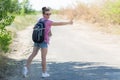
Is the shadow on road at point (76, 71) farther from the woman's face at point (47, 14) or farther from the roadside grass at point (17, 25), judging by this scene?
the roadside grass at point (17, 25)

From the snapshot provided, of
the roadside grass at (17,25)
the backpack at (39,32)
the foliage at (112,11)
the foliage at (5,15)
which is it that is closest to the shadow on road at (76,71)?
the backpack at (39,32)

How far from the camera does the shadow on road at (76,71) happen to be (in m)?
11.6

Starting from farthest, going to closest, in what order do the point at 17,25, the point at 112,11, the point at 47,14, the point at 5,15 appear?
1. the point at 17,25
2. the point at 112,11
3. the point at 5,15
4. the point at 47,14

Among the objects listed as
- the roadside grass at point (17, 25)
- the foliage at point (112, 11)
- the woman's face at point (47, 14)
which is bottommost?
the roadside grass at point (17, 25)

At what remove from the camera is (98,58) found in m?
16.5

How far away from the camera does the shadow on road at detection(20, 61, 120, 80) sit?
11625mm

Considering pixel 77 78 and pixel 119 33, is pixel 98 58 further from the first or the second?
pixel 119 33

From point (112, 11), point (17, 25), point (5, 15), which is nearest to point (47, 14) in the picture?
point (5, 15)

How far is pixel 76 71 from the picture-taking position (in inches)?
506

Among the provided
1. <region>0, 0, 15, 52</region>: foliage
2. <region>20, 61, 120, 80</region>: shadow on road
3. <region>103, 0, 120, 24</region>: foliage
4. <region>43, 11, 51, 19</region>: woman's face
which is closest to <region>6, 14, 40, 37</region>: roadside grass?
<region>103, 0, 120, 24</region>: foliage

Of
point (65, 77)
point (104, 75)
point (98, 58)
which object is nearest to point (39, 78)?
point (65, 77)

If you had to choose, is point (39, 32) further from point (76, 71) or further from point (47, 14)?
point (76, 71)

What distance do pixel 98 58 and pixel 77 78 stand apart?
509cm

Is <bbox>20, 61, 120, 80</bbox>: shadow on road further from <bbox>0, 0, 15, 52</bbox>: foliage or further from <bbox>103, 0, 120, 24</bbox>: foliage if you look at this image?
<bbox>103, 0, 120, 24</bbox>: foliage
